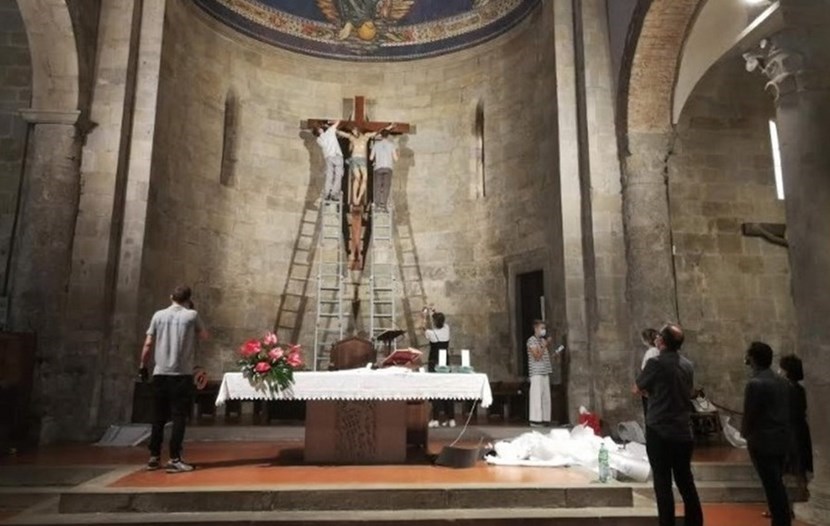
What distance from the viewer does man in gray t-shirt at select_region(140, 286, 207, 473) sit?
18.3 feet

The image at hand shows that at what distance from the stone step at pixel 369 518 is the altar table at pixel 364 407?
1449 mm

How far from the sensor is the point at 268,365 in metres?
5.96

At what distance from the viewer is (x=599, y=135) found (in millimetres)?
9461

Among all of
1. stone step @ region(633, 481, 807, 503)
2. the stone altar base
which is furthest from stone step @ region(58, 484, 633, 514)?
stone step @ region(633, 481, 807, 503)

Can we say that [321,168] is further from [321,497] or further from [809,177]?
[809,177]

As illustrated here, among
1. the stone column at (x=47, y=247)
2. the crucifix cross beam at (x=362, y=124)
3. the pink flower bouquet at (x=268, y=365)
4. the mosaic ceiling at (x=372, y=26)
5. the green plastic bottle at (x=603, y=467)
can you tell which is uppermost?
the mosaic ceiling at (x=372, y=26)

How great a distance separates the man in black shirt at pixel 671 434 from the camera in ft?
13.5

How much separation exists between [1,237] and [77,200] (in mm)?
1323

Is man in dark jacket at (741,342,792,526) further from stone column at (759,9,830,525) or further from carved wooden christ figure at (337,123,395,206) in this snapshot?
carved wooden christ figure at (337,123,395,206)

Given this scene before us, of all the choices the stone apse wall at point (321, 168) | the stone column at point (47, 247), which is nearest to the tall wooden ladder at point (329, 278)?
the stone apse wall at point (321, 168)

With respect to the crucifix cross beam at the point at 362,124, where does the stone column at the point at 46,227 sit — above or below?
below

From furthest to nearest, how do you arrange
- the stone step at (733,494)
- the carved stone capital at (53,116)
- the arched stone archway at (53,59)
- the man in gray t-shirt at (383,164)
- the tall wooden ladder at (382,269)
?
1. the tall wooden ladder at (382,269)
2. the man in gray t-shirt at (383,164)
3. the carved stone capital at (53,116)
4. the arched stone archway at (53,59)
5. the stone step at (733,494)

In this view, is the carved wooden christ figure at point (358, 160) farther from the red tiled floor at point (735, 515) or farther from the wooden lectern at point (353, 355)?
the red tiled floor at point (735, 515)

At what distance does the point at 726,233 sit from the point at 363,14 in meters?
8.16
